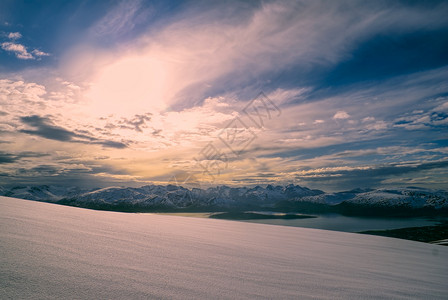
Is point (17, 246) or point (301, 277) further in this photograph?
point (301, 277)

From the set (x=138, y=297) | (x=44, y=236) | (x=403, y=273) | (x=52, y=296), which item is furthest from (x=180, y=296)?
(x=403, y=273)

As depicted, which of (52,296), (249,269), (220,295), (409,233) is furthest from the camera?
(409,233)

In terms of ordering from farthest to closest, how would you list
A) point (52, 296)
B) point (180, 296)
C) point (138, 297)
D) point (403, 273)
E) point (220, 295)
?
point (403, 273) < point (220, 295) < point (180, 296) < point (138, 297) < point (52, 296)

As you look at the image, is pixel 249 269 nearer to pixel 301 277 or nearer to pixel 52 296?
pixel 301 277

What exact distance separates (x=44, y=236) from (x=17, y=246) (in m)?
0.69

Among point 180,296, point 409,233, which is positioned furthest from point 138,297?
point 409,233

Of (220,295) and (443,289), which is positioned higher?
(220,295)

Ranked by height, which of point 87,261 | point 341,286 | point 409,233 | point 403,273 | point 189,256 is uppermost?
point 87,261

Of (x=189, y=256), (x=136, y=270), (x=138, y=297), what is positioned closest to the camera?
(x=138, y=297)

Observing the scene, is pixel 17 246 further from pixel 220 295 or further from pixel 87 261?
pixel 220 295

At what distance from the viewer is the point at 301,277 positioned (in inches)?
126

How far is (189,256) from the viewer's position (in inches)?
140

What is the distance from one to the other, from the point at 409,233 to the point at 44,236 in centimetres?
11544

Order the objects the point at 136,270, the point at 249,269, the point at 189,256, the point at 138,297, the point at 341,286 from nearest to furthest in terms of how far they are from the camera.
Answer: the point at 138,297
the point at 136,270
the point at 341,286
the point at 249,269
the point at 189,256
